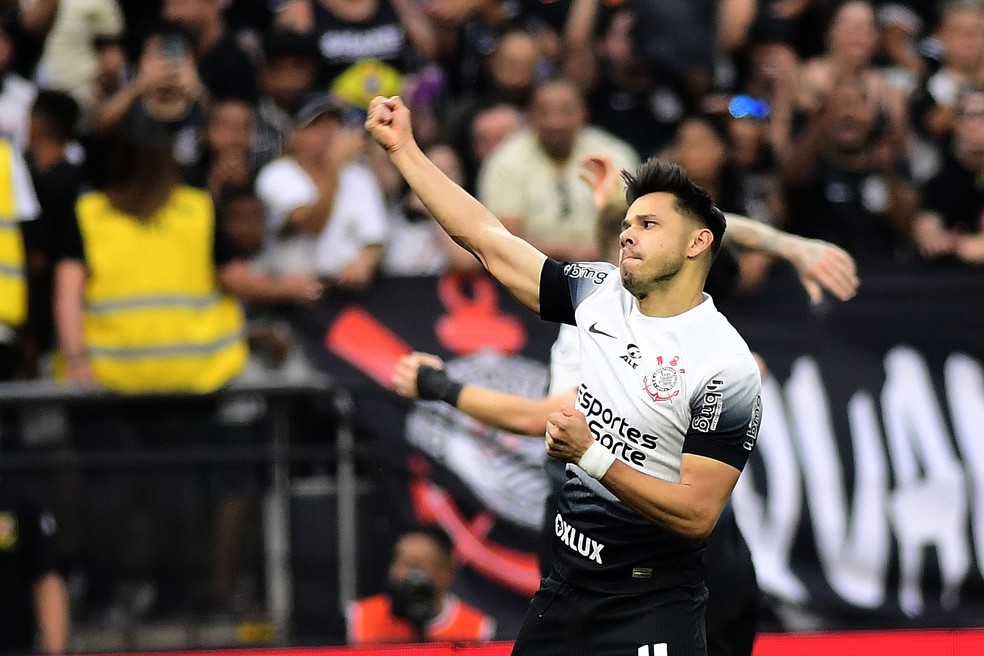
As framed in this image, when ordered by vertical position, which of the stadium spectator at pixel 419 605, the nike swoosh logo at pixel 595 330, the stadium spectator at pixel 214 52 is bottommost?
the stadium spectator at pixel 419 605

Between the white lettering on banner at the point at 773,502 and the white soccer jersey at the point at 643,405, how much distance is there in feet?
11.5

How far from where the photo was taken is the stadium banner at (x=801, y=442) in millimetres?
8211

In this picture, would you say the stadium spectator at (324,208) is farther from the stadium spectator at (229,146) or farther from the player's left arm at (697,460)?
the player's left arm at (697,460)

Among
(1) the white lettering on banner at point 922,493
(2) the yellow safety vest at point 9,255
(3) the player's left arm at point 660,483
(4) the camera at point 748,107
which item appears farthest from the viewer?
(4) the camera at point 748,107

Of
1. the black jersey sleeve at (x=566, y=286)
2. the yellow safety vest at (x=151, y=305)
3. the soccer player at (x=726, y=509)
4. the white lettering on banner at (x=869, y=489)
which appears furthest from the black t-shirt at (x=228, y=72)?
the black jersey sleeve at (x=566, y=286)

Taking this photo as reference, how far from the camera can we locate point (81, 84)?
976 centimetres

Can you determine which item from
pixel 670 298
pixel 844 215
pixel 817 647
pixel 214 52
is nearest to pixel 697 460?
pixel 670 298

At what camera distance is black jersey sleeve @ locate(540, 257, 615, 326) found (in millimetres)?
5008

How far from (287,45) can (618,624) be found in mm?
5634

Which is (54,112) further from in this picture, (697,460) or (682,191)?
(697,460)

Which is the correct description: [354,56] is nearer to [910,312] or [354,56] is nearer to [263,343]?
[263,343]

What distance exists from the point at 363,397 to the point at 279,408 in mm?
431

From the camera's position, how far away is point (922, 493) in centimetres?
834


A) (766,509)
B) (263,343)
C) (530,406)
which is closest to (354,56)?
(263,343)
